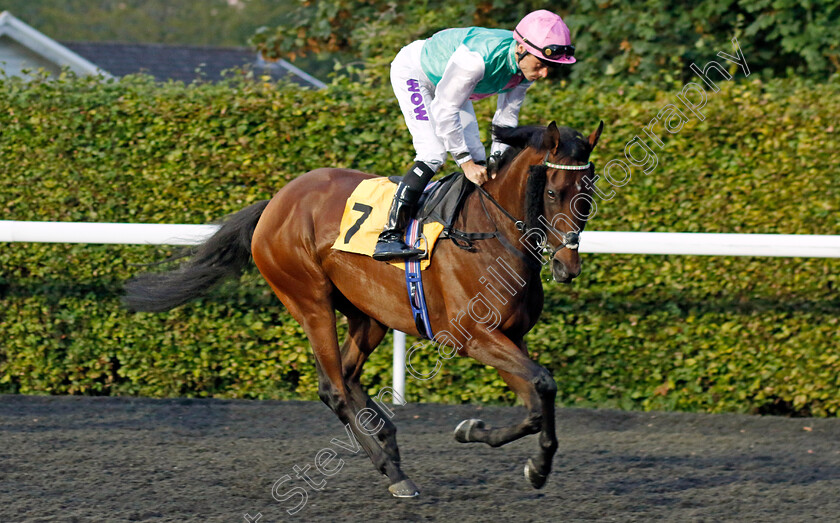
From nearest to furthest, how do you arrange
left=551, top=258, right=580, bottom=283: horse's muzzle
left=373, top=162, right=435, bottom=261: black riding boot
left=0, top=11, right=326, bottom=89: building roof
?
left=551, top=258, right=580, bottom=283: horse's muzzle, left=373, top=162, right=435, bottom=261: black riding boot, left=0, top=11, right=326, bottom=89: building roof

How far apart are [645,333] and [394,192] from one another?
2.37 metres

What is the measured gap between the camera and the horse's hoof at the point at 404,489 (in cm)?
377

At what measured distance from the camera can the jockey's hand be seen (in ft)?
12.1

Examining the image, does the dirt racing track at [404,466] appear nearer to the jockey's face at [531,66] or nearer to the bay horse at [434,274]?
the bay horse at [434,274]

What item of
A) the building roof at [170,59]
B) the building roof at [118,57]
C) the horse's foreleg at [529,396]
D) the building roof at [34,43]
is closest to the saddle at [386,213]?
the horse's foreleg at [529,396]

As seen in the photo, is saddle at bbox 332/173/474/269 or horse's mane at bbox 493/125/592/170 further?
saddle at bbox 332/173/474/269

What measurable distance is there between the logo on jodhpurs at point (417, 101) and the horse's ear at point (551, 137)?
760 mm

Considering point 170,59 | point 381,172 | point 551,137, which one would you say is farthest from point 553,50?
point 170,59

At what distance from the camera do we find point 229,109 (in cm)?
564

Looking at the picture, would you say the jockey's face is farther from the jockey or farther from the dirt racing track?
the dirt racing track

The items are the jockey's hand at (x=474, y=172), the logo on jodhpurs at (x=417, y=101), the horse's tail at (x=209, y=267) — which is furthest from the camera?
the horse's tail at (x=209, y=267)

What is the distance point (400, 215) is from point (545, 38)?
3.12 feet

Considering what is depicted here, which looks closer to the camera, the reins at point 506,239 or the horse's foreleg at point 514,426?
the reins at point 506,239

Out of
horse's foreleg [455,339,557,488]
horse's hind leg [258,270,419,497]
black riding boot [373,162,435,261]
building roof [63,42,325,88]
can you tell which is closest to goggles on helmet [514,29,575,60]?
black riding boot [373,162,435,261]
